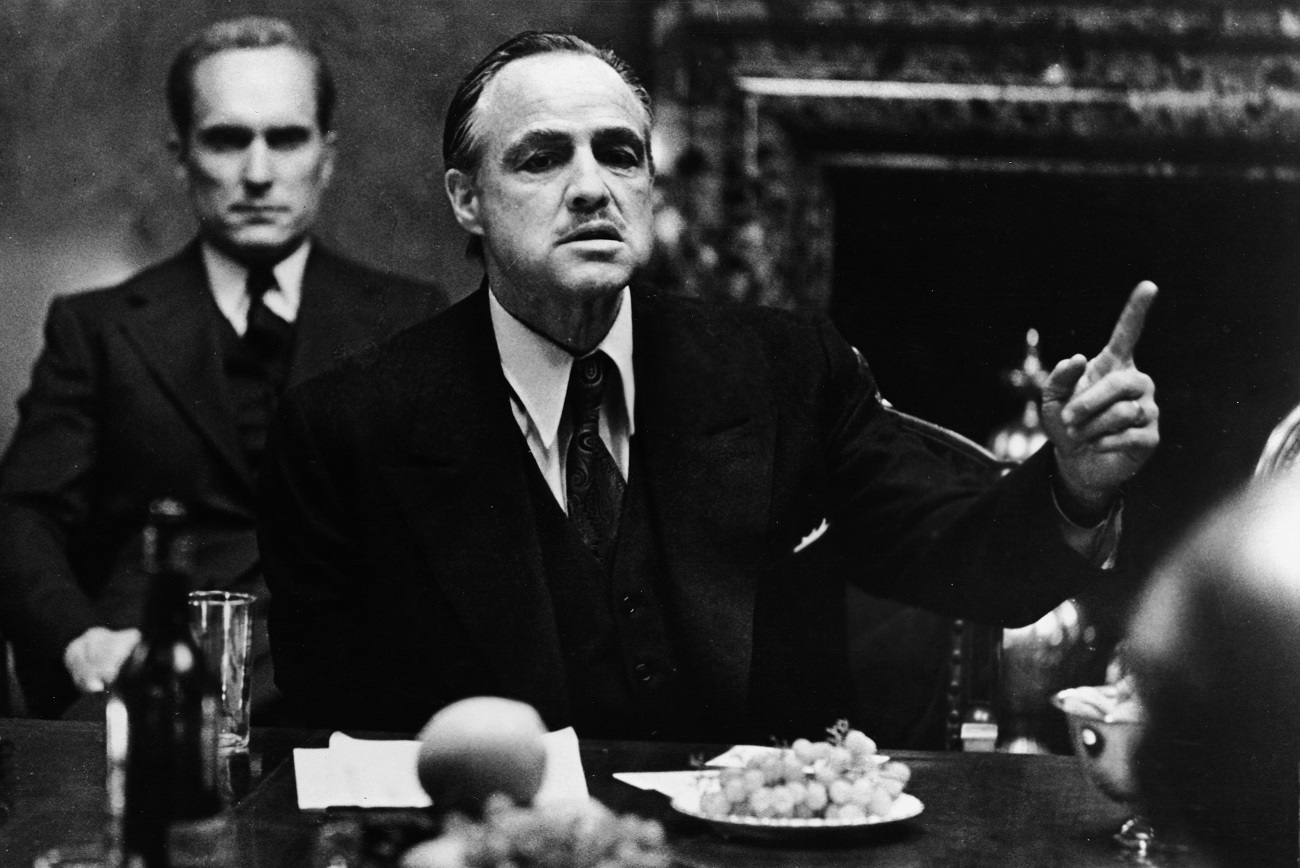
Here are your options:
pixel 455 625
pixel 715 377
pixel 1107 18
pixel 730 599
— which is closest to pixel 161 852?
pixel 455 625

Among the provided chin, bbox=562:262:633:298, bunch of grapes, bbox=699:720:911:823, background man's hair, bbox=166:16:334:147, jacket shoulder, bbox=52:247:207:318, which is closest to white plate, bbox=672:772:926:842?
bunch of grapes, bbox=699:720:911:823

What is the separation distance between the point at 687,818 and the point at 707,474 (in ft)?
2.93

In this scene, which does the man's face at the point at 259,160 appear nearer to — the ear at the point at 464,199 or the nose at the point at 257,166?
the nose at the point at 257,166

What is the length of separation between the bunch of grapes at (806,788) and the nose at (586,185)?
3.48 feet

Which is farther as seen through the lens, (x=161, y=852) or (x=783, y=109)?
(x=783, y=109)

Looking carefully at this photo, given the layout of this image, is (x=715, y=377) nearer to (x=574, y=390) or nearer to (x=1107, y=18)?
(x=574, y=390)

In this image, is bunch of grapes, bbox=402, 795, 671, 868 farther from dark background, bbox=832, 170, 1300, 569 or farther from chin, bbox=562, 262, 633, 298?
dark background, bbox=832, 170, 1300, 569

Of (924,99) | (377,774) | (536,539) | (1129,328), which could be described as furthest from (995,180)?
(377,774)

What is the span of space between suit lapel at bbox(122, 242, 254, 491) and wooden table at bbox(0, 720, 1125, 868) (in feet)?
1.90

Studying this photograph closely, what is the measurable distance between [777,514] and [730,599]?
0.52 ft

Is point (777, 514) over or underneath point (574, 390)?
underneath

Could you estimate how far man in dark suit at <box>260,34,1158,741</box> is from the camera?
2326 millimetres

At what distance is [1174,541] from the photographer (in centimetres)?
244

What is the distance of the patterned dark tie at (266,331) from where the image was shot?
241 centimetres
